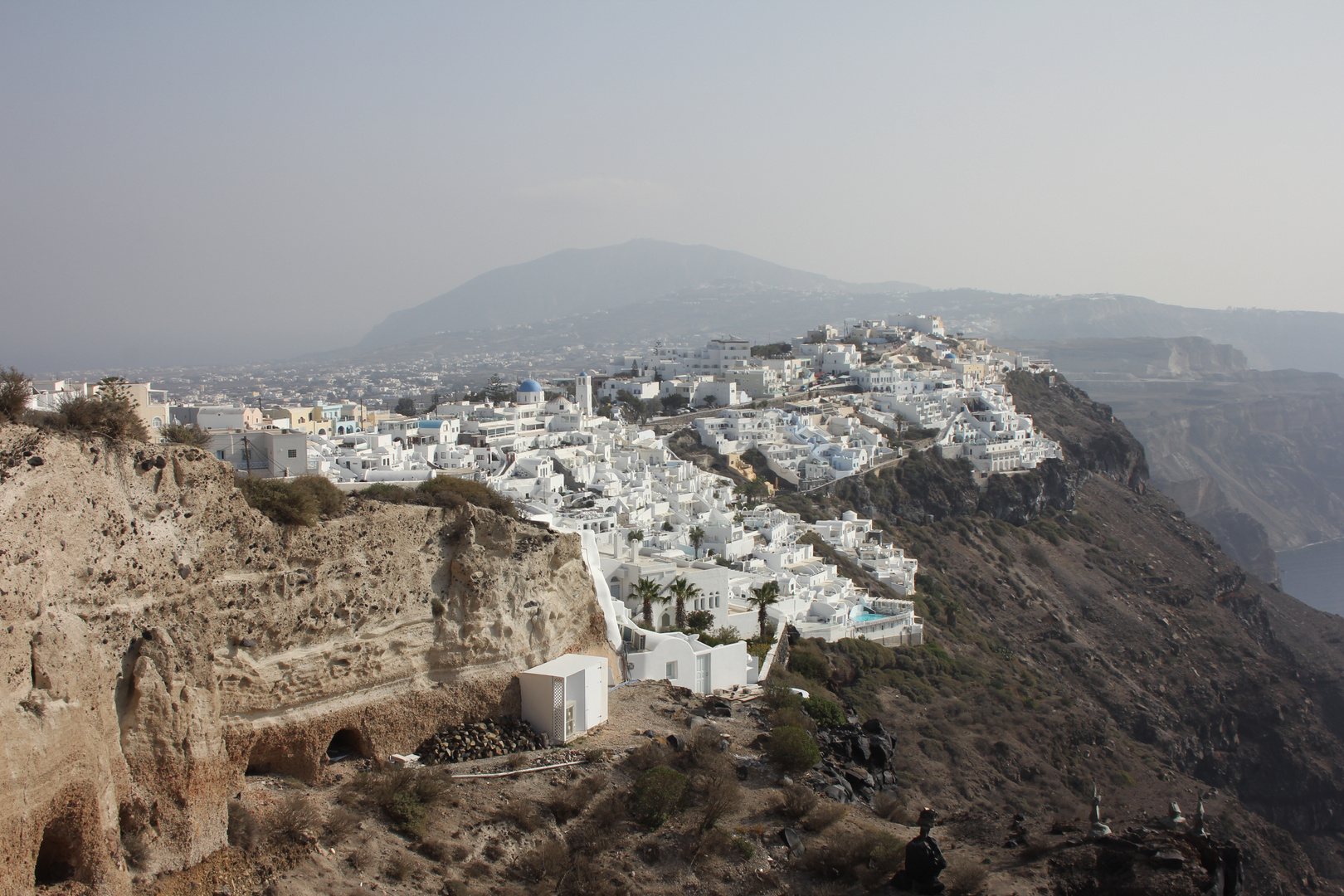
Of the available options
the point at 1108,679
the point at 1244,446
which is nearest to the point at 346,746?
the point at 1108,679

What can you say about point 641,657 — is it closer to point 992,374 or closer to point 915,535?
point 915,535

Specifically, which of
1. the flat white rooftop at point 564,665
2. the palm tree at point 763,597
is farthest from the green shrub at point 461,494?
the palm tree at point 763,597

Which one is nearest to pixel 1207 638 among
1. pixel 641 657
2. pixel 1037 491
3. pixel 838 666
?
pixel 1037 491

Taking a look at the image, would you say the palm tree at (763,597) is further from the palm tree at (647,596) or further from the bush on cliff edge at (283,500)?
the bush on cliff edge at (283,500)

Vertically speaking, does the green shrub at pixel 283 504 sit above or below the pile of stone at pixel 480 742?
above

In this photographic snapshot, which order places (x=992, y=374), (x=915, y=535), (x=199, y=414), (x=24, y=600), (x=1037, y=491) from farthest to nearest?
(x=992, y=374), (x=1037, y=491), (x=915, y=535), (x=199, y=414), (x=24, y=600)

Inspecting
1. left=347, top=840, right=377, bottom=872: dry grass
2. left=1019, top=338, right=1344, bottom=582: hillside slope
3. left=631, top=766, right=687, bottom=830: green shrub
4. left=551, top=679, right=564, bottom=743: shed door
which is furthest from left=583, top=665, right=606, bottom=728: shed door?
left=1019, top=338, right=1344, bottom=582: hillside slope
